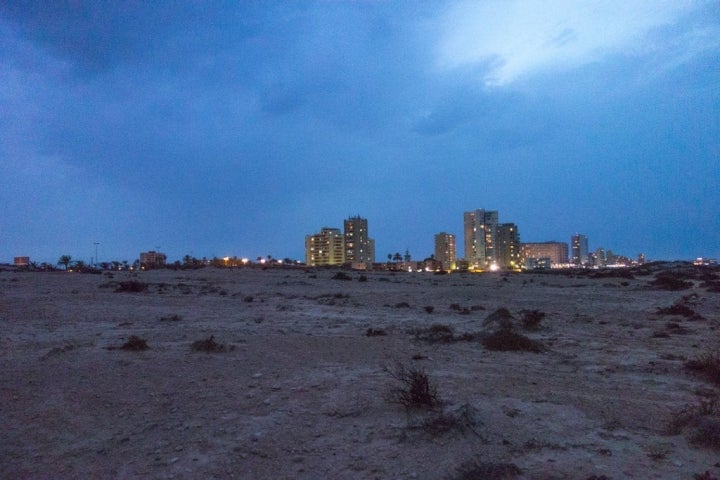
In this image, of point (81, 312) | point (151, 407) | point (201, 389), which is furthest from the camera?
point (81, 312)

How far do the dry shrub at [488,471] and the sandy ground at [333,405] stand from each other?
0.15ft

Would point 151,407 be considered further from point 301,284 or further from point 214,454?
point 301,284

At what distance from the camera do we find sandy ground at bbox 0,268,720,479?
5.48 meters

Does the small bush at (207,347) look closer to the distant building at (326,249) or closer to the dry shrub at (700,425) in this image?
the dry shrub at (700,425)

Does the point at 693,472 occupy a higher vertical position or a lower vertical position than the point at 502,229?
lower

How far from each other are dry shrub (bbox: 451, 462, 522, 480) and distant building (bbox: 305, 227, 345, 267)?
175m

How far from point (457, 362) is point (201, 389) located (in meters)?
5.58

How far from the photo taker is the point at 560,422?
22.1 ft

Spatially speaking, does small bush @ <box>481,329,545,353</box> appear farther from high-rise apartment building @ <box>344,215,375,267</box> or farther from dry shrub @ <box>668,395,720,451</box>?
high-rise apartment building @ <box>344,215,375,267</box>

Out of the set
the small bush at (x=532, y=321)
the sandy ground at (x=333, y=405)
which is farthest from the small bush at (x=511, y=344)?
the small bush at (x=532, y=321)

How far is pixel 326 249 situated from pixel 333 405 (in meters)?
174

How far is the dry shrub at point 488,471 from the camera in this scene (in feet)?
15.9

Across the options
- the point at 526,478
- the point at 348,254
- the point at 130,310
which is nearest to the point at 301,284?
the point at 130,310

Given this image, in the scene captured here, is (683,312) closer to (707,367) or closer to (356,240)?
(707,367)
